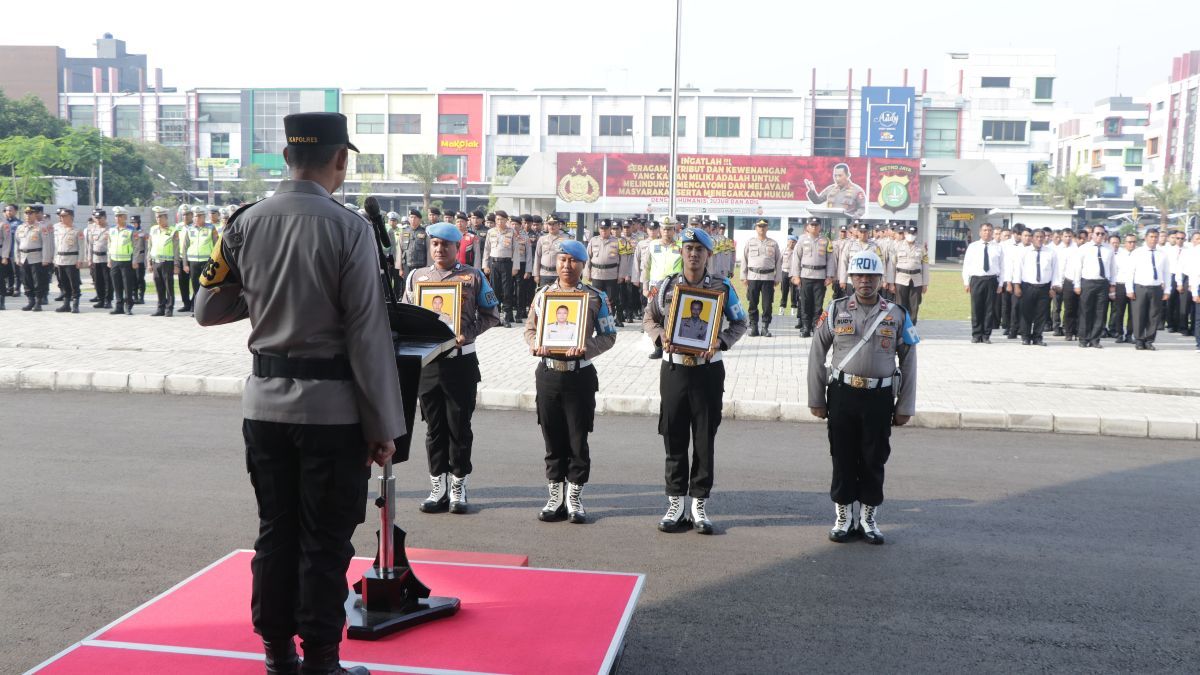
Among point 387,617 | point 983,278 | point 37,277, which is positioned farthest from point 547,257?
point 387,617

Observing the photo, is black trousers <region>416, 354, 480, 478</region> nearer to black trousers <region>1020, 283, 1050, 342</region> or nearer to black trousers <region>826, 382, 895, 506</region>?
black trousers <region>826, 382, 895, 506</region>

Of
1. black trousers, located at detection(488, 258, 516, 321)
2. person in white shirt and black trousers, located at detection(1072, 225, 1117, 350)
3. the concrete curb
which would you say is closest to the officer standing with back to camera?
the concrete curb

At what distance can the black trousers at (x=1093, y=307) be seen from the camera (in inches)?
739

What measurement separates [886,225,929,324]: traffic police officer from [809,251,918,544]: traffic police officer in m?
12.3

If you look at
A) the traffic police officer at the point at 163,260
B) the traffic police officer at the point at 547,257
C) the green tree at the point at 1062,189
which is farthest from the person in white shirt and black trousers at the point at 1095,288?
the green tree at the point at 1062,189

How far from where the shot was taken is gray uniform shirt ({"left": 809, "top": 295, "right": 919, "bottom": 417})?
689cm

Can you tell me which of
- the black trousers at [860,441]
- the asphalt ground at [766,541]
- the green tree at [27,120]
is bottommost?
the asphalt ground at [766,541]

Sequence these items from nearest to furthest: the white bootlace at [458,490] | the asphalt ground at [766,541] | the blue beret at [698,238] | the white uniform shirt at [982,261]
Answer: the asphalt ground at [766,541], the blue beret at [698,238], the white bootlace at [458,490], the white uniform shirt at [982,261]

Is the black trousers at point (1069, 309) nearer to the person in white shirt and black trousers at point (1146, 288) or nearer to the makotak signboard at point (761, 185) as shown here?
the person in white shirt and black trousers at point (1146, 288)

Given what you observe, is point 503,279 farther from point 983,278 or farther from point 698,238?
point 698,238

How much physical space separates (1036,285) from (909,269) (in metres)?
2.38

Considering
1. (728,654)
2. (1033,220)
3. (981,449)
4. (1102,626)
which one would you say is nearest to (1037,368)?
(981,449)

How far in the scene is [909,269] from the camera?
18.8 meters

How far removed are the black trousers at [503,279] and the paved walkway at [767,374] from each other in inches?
78.1
